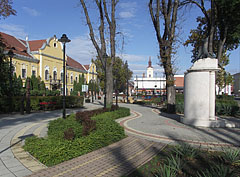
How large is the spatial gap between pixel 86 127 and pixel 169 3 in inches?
481

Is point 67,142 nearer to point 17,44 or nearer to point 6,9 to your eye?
point 6,9

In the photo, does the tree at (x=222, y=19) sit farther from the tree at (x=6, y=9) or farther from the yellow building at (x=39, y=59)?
the yellow building at (x=39, y=59)

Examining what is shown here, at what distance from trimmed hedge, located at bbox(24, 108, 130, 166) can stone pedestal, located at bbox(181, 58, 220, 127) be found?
442 cm

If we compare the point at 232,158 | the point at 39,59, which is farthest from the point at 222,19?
the point at 39,59

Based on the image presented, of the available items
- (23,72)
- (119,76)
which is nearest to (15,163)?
(23,72)

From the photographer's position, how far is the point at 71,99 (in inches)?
726

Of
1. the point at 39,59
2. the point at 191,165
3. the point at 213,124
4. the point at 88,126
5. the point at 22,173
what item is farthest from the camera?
the point at 39,59

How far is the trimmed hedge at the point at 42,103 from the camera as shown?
1310cm

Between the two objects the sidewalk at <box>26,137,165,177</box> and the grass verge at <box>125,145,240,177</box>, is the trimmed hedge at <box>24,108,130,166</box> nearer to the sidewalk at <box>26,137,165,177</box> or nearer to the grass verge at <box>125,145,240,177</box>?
the sidewalk at <box>26,137,165,177</box>

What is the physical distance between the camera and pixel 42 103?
15.1 meters

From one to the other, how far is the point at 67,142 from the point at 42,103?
450 inches

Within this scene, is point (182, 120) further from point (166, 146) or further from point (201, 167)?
point (201, 167)

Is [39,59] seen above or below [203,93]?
above

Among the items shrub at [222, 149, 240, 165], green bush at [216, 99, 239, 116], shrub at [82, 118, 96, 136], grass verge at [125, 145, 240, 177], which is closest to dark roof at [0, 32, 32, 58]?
shrub at [82, 118, 96, 136]
